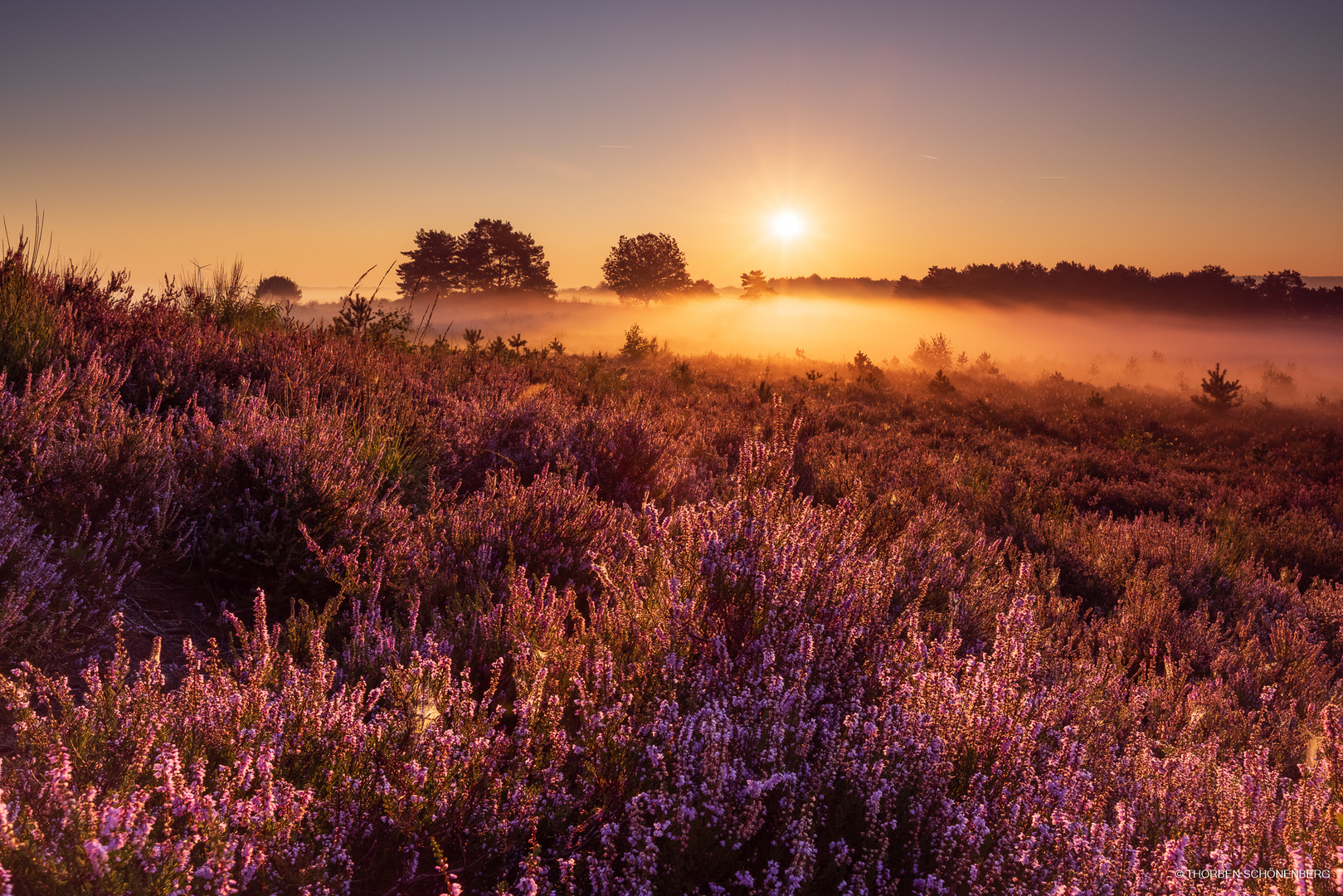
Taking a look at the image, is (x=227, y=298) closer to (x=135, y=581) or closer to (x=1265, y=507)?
(x=135, y=581)

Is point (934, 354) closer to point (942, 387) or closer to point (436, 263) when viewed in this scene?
point (942, 387)

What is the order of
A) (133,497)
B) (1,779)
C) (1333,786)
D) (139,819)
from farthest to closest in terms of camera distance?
(133,497)
(1333,786)
(1,779)
(139,819)

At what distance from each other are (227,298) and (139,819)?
29.8 feet

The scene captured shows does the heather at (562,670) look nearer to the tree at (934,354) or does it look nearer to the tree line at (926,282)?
the tree at (934,354)

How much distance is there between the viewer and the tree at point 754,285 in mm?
58375

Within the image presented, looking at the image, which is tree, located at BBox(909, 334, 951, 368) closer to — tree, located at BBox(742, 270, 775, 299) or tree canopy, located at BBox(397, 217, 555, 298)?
tree, located at BBox(742, 270, 775, 299)

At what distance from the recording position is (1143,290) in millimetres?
57875

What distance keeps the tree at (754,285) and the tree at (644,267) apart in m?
13.9

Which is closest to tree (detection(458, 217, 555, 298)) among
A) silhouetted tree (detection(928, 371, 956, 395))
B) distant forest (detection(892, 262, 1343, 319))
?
distant forest (detection(892, 262, 1343, 319))

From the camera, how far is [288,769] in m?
1.75

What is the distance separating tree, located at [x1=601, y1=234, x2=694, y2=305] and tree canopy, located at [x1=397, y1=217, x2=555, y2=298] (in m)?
7.11

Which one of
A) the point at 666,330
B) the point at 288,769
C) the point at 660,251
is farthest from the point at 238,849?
the point at 660,251

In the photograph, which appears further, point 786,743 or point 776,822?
point 786,743

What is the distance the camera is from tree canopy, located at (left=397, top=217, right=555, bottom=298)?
60644mm
